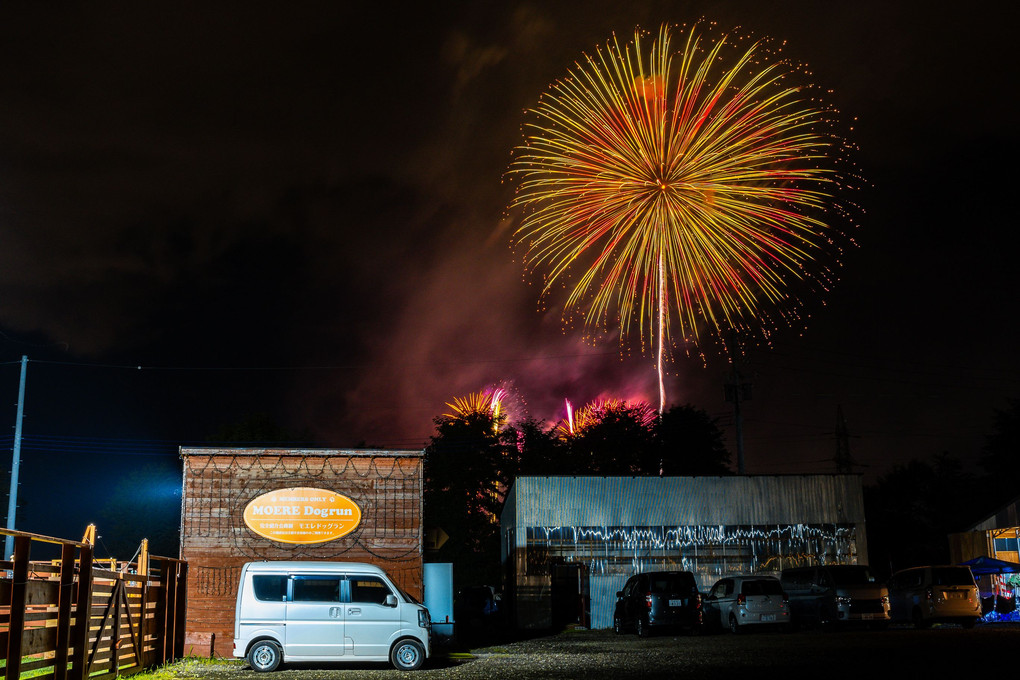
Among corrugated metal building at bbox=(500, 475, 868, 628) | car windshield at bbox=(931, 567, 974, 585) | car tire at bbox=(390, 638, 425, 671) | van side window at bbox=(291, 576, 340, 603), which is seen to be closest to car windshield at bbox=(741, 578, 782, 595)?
car windshield at bbox=(931, 567, 974, 585)

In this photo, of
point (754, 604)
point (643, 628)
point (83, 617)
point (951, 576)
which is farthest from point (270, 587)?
point (951, 576)

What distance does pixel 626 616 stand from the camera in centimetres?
2517

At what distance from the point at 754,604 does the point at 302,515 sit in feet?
36.2

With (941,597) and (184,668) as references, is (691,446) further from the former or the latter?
(184,668)

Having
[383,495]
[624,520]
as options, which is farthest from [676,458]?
[383,495]

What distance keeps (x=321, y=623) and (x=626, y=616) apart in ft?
37.7

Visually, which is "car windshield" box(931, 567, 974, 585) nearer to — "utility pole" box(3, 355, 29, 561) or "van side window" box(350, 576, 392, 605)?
"van side window" box(350, 576, 392, 605)

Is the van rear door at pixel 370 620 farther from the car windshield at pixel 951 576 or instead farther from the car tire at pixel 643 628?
the car windshield at pixel 951 576

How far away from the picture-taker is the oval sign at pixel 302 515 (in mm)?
19562

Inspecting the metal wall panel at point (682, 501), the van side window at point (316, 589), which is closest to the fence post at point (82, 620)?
the van side window at point (316, 589)

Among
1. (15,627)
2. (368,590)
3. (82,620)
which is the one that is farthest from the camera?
(368,590)

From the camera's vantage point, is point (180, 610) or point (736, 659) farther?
point (180, 610)

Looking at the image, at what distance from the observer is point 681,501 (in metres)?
30.2

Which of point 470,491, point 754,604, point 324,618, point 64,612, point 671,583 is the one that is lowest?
point 754,604
